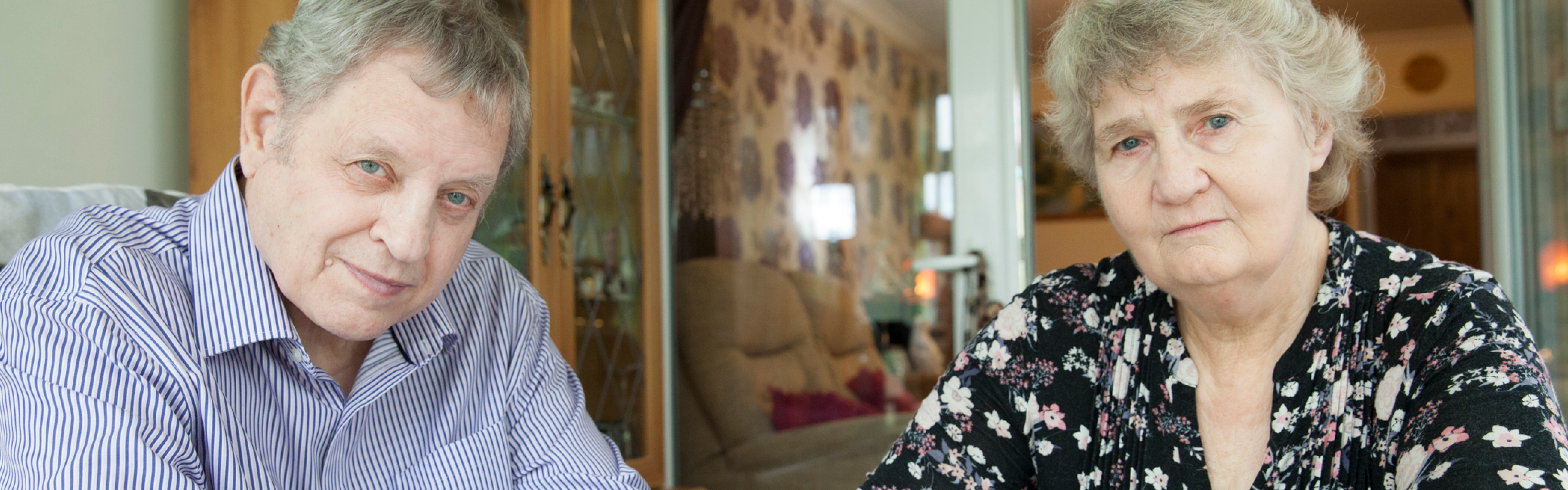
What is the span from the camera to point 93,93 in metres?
1.73

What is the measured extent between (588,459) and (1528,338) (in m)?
0.96

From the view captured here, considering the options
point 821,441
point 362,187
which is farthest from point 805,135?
point 362,187

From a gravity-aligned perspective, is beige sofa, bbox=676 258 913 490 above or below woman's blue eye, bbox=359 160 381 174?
below

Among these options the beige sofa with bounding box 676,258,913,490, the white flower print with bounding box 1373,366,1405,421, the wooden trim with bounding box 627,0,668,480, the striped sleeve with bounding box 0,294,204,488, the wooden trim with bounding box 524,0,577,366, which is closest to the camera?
the striped sleeve with bounding box 0,294,204,488

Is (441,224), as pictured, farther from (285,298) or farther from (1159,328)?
(1159,328)

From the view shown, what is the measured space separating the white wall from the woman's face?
162 centimetres

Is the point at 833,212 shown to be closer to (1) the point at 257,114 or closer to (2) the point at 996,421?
(2) the point at 996,421

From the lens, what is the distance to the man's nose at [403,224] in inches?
38.7

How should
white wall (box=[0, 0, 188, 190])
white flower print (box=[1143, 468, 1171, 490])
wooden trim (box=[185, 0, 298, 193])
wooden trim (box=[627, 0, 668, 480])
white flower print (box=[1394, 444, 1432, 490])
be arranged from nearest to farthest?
white flower print (box=[1394, 444, 1432, 490])
white flower print (box=[1143, 468, 1171, 490])
white wall (box=[0, 0, 188, 190])
wooden trim (box=[185, 0, 298, 193])
wooden trim (box=[627, 0, 668, 480])

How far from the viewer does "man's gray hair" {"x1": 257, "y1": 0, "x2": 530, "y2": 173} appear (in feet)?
3.23

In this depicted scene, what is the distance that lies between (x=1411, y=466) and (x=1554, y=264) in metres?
1.59

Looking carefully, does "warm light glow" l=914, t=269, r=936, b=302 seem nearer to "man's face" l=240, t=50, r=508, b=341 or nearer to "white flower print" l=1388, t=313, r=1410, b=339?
"white flower print" l=1388, t=313, r=1410, b=339

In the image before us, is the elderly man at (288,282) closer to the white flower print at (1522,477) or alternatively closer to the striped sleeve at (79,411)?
the striped sleeve at (79,411)

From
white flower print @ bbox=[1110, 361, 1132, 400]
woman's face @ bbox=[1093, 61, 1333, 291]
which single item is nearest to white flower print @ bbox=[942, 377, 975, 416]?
white flower print @ bbox=[1110, 361, 1132, 400]
